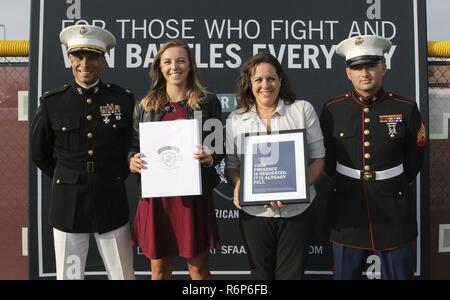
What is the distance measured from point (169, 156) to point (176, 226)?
15.5 inches

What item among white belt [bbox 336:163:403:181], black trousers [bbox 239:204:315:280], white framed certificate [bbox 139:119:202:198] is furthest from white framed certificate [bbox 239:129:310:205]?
white belt [bbox 336:163:403:181]

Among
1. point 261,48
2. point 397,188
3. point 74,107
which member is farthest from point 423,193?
point 74,107

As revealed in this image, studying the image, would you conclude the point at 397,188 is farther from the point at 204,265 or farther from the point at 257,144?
the point at 204,265

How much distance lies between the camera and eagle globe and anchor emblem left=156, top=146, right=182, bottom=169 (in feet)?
9.61

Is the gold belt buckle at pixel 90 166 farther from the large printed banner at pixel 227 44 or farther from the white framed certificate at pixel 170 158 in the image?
the large printed banner at pixel 227 44

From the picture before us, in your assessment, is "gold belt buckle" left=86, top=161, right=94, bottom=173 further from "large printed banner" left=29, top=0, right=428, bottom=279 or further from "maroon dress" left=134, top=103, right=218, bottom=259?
"large printed banner" left=29, top=0, right=428, bottom=279

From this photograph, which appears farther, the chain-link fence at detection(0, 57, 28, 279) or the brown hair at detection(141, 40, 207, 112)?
the chain-link fence at detection(0, 57, 28, 279)

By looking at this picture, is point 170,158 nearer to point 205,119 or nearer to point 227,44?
point 205,119

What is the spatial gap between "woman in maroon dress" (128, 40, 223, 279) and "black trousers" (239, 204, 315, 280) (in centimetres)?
26

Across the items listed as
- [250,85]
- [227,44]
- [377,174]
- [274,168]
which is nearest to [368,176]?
[377,174]

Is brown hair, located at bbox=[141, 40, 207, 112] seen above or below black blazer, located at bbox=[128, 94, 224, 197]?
above

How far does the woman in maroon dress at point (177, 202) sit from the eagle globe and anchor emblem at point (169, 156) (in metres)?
0.11

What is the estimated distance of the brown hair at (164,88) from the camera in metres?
2.99

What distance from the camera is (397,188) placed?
3.00 m
